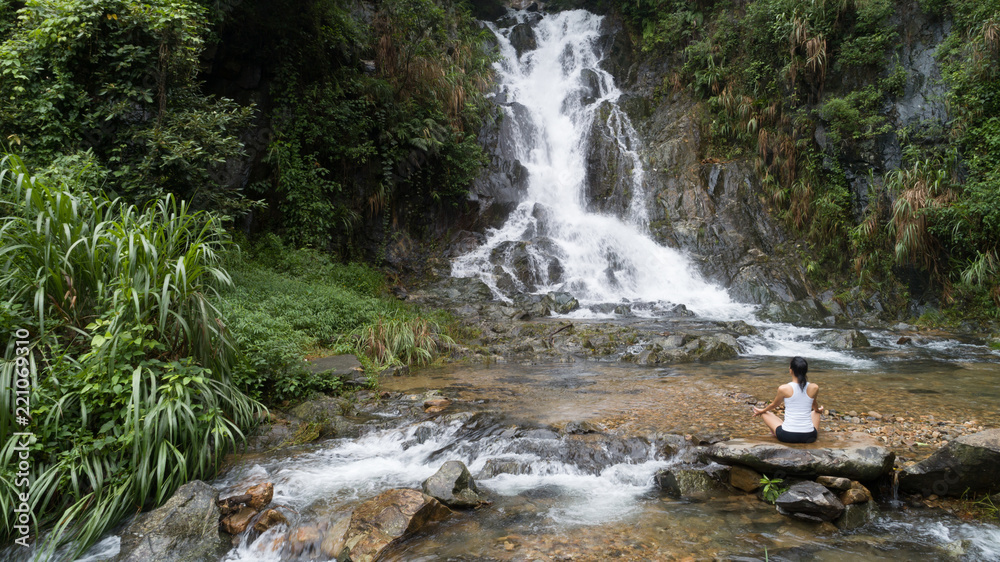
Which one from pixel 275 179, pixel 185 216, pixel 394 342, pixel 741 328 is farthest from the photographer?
pixel 275 179

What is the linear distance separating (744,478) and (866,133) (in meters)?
12.7

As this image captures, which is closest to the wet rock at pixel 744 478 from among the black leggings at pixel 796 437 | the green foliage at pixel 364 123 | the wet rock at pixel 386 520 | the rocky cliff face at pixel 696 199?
the black leggings at pixel 796 437

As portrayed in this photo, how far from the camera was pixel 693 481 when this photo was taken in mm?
3928

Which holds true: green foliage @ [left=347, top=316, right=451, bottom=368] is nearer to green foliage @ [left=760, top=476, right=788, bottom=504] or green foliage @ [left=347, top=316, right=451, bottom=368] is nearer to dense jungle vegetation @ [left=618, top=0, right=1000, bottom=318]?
green foliage @ [left=760, top=476, right=788, bottom=504]

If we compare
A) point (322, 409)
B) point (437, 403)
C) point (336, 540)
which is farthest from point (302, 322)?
point (336, 540)

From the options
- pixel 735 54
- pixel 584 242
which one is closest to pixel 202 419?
pixel 584 242

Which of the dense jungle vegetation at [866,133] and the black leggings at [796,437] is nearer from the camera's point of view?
the black leggings at [796,437]

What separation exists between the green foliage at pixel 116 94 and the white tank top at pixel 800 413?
7.45m

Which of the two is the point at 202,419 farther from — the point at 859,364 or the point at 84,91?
the point at 859,364

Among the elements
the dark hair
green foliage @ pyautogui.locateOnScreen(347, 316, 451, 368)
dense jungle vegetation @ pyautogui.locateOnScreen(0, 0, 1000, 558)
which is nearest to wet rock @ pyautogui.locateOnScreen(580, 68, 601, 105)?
dense jungle vegetation @ pyautogui.locateOnScreen(0, 0, 1000, 558)

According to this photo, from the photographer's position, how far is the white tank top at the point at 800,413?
12.8ft

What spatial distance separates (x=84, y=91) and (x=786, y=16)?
661 inches

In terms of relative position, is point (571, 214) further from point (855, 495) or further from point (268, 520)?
point (268, 520)

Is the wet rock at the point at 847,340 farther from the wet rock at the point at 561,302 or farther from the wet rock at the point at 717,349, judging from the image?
the wet rock at the point at 561,302
